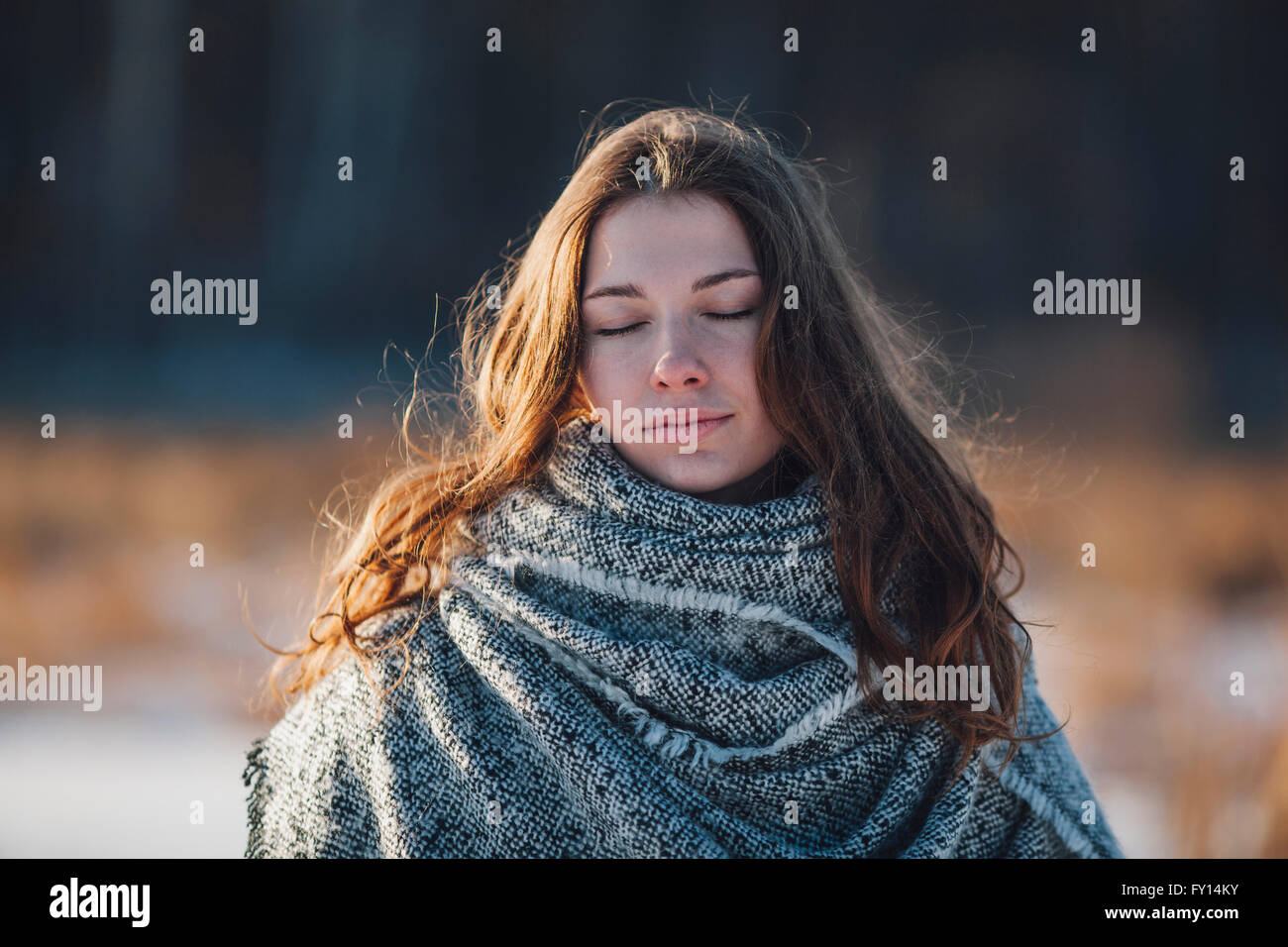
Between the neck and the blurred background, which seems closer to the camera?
the neck

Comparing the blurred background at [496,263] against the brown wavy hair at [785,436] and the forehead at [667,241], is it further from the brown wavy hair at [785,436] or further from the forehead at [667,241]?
the forehead at [667,241]

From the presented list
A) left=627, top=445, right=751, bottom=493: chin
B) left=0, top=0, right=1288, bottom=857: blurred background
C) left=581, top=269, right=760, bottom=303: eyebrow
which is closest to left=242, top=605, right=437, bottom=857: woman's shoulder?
left=627, top=445, right=751, bottom=493: chin

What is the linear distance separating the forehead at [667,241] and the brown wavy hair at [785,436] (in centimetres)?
2

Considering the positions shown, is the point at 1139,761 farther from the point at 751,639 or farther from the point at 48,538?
the point at 48,538

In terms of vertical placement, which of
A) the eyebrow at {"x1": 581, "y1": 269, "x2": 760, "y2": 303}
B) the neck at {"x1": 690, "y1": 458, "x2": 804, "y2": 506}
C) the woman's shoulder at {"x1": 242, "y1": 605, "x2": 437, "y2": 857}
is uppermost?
the eyebrow at {"x1": 581, "y1": 269, "x2": 760, "y2": 303}

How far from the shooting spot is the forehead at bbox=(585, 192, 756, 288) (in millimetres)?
1397

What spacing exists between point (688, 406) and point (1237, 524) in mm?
2907

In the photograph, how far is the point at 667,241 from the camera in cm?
141

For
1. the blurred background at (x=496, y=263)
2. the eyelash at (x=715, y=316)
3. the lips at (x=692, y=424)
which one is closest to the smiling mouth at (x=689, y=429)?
the lips at (x=692, y=424)

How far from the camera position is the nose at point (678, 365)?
4.42ft

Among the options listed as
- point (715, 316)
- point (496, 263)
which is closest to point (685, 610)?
point (715, 316)

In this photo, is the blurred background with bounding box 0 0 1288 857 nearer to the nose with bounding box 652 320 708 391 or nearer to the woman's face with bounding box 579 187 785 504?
the woman's face with bounding box 579 187 785 504

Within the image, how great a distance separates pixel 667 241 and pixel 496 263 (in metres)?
1.81

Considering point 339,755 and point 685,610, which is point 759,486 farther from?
point 339,755
